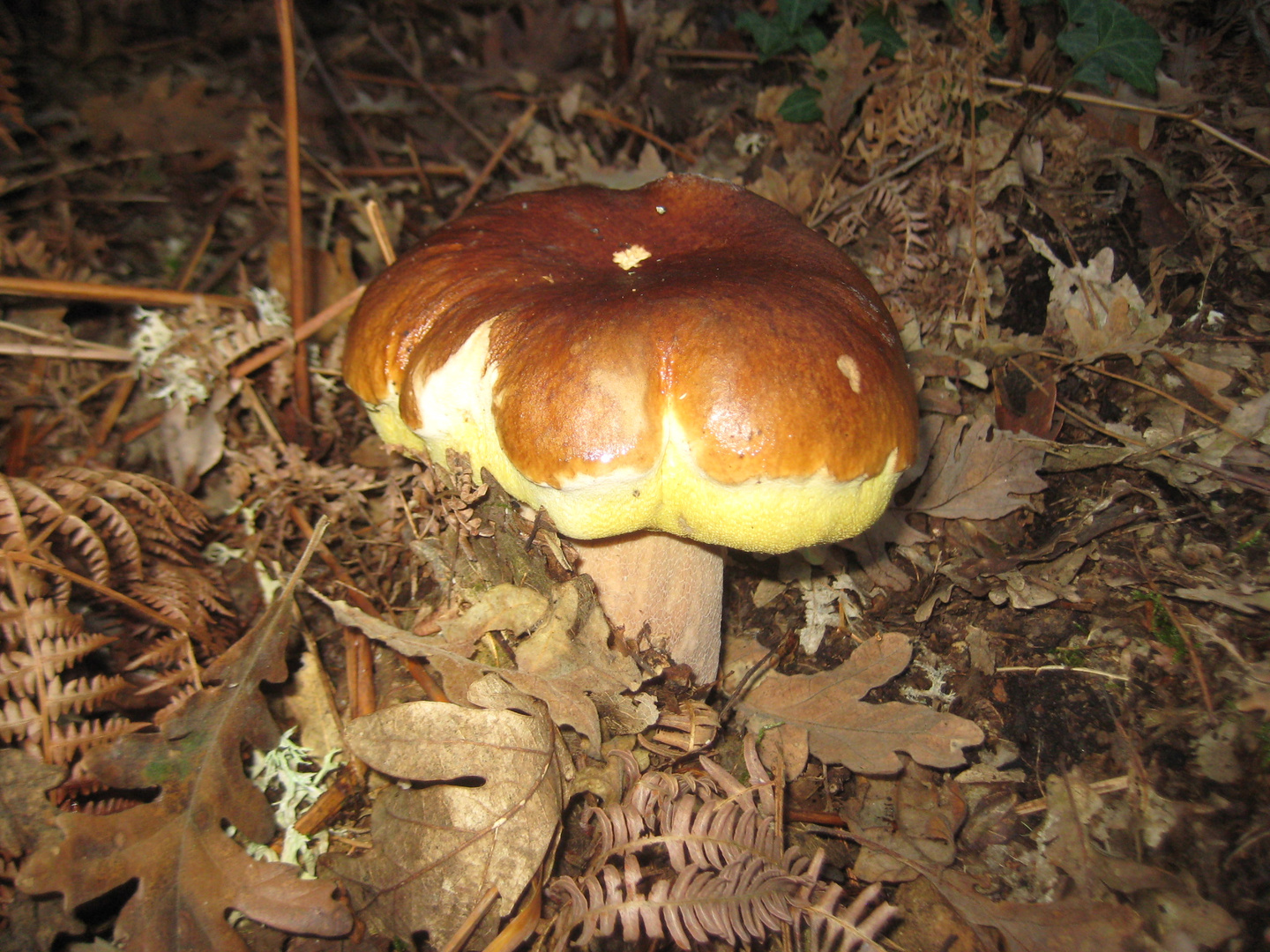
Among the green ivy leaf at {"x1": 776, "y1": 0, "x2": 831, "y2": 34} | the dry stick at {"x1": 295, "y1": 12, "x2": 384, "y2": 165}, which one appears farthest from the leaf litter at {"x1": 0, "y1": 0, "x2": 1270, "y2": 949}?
the dry stick at {"x1": 295, "y1": 12, "x2": 384, "y2": 165}

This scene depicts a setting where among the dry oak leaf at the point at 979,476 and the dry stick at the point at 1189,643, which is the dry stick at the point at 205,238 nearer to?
the dry oak leaf at the point at 979,476

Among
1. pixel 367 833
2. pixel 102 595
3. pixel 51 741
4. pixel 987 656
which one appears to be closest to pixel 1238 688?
pixel 987 656

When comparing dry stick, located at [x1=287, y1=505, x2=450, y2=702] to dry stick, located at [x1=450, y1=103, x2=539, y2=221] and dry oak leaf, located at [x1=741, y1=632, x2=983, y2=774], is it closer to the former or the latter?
dry oak leaf, located at [x1=741, y1=632, x2=983, y2=774]

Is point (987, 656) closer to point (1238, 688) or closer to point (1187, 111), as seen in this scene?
point (1238, 688)

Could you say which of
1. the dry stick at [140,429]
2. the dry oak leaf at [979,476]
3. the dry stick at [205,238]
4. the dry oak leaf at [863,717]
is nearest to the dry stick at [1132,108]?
the dry oak leaf at [979,476]

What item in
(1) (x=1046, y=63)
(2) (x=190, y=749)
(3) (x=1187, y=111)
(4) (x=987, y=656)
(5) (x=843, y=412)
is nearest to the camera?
(5) (x=843, y=412)

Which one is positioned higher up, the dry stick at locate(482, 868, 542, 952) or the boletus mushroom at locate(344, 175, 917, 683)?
the boletus mushroom at locate(344, 175, 917, 683)
